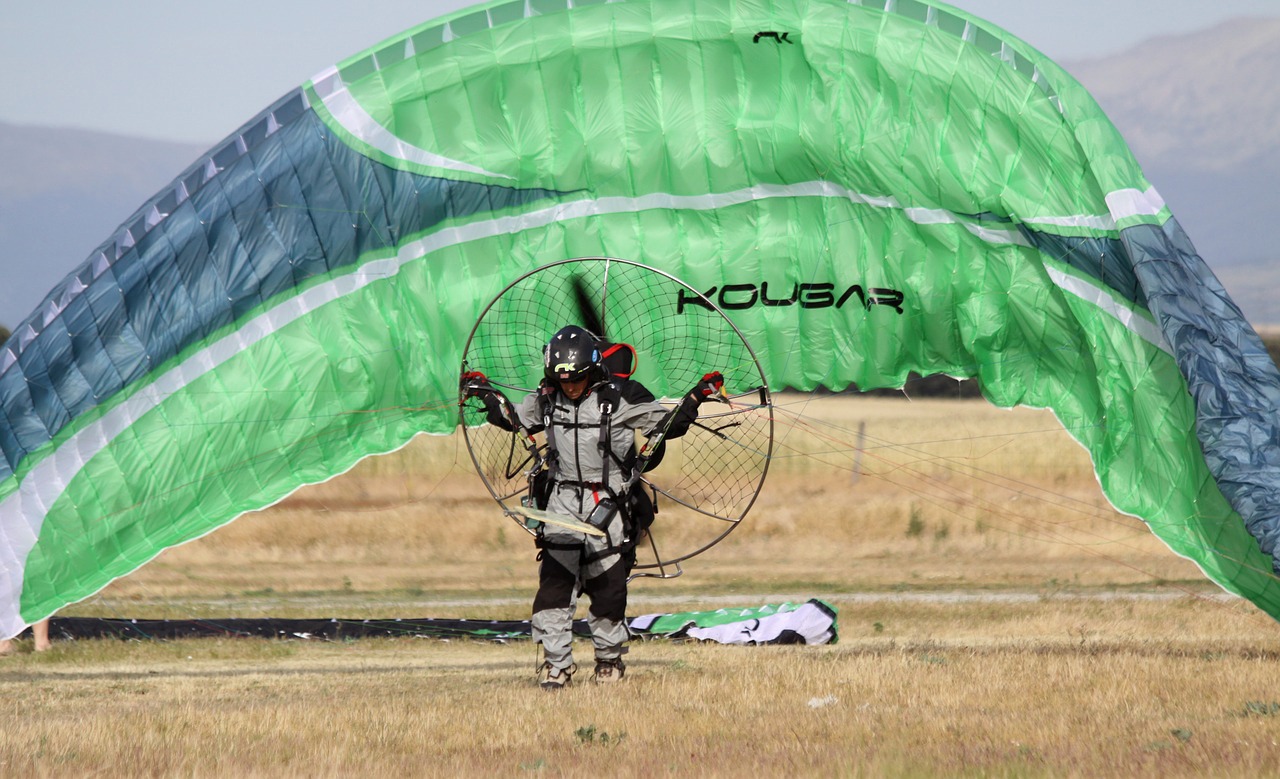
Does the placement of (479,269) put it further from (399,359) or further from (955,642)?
(955,642)

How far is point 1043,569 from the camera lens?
707 inches

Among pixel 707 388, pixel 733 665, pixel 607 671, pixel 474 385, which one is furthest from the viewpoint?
pixel 733 665

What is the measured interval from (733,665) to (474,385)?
2.49 meters

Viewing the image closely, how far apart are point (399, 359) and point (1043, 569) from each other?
1079cm

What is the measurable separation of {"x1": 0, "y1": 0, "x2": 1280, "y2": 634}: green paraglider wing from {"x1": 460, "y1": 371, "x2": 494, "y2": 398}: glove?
4.13 feet

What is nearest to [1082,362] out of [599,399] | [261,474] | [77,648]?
[599,399]

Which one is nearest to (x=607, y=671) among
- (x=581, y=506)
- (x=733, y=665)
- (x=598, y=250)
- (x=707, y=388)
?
(x=581, y=506)

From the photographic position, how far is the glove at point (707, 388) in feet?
26.6

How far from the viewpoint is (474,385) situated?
8.66 m

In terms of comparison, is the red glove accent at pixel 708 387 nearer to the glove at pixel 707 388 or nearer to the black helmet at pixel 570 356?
the glove at pixel 707 388

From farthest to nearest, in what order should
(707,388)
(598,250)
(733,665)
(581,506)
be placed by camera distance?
(598,250), (733,665), (581,506), (707,388)

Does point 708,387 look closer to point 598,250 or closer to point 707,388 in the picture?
point 707,388

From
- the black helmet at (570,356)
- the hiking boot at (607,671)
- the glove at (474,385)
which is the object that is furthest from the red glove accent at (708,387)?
the hiking boot at (607,671)

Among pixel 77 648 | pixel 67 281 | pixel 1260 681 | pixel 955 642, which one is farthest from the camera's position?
pixel 77 648
